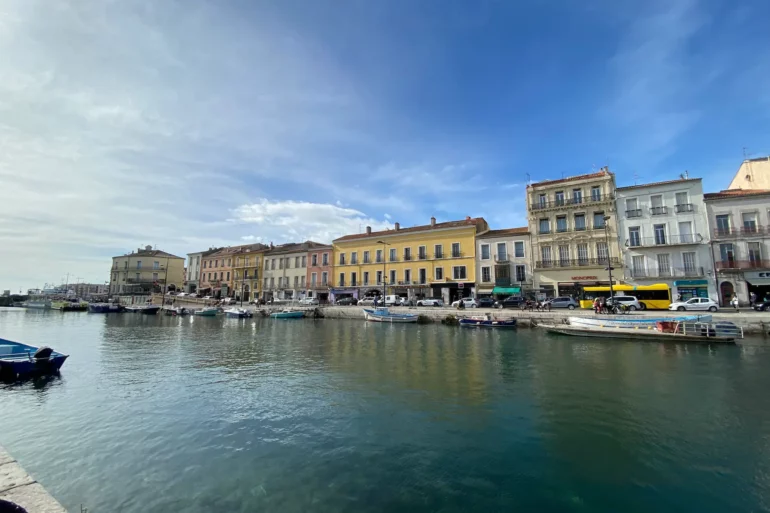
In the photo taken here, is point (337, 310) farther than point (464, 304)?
Yes

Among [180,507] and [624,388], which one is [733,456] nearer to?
[624,388]

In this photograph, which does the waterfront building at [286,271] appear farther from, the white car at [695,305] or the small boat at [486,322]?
the white car at [695,305]

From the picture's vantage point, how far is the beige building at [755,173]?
32.6 m

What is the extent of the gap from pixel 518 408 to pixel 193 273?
71824 millimetres

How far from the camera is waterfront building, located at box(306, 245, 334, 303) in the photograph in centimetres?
5272

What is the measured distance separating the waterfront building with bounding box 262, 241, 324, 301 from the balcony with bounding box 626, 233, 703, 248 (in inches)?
1575

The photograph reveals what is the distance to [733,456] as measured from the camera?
6520 millimetres

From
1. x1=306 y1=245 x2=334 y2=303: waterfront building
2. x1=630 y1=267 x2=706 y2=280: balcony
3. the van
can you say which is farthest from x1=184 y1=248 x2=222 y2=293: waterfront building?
x1=630 y1=267 x2=706 y2=280: balcony

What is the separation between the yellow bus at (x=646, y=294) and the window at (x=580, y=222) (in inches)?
265

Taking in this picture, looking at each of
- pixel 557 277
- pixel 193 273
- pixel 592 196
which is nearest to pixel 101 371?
pixel 557 277

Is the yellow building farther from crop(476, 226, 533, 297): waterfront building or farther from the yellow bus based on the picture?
the yellow bus

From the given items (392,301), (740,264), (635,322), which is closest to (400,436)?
(635,322)

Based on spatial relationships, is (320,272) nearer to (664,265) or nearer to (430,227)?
(430,227)

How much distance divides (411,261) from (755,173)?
112 feet
